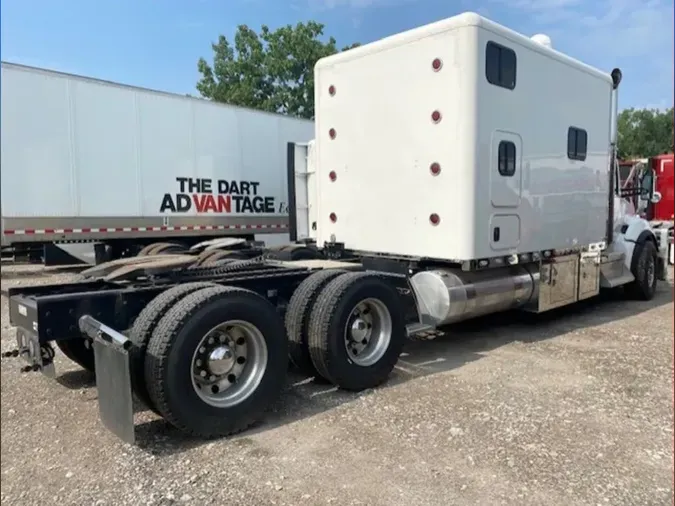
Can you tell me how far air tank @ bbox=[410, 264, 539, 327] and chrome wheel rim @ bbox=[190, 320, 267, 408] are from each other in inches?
85.4

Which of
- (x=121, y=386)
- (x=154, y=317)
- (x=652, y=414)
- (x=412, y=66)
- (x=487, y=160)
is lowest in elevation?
(x=652, y=414)

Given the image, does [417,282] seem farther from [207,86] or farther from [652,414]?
[207,86]

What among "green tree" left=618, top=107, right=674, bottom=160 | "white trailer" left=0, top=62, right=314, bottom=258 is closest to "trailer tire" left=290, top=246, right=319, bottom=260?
"white trailer" left=0, top=62, right=314, bottom=258

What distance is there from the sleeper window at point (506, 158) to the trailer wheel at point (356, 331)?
1.80 meters

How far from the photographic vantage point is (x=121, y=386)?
3289 mm

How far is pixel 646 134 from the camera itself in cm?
4622

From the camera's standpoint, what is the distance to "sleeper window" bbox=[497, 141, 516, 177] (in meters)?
5.65

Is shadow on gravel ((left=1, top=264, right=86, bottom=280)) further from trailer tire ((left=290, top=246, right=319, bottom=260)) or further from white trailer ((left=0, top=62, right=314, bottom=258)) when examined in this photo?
trailer tire ((left=290, top=246, right=319, bottom=260))

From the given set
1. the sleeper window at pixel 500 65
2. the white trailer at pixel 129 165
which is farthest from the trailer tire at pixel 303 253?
the white trailer at pixel 129 165

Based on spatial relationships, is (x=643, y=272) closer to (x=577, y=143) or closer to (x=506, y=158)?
(x=577, y=143)

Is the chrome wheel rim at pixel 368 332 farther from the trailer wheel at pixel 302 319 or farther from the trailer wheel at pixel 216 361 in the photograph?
the trailer wheel at pixel 216 361

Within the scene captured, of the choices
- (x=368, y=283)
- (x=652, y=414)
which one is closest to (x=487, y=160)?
(x=368, y=283)

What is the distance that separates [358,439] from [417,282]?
2.32 meters

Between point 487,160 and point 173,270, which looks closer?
point 173,270
